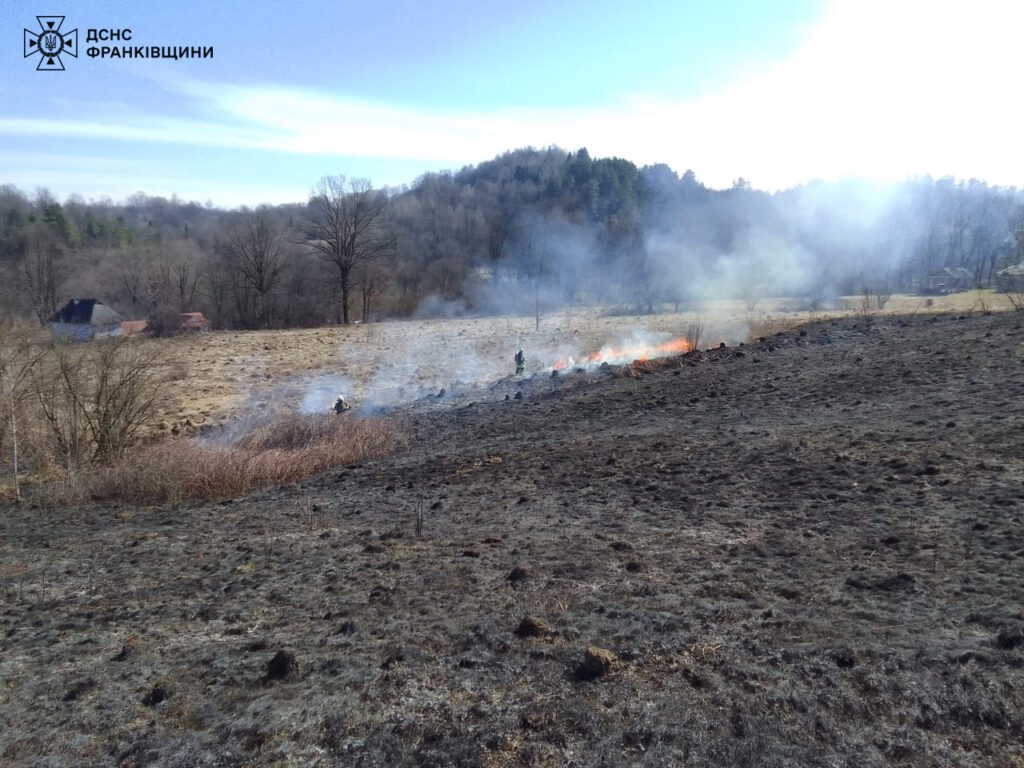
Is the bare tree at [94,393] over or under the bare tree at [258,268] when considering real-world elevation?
under

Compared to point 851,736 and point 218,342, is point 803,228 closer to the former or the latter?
point 218,342

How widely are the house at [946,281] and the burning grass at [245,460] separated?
44.5 metres

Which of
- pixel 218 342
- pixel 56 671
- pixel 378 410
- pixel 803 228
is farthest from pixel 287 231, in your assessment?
pixel 56 671

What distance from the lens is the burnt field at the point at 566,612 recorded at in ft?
11.8

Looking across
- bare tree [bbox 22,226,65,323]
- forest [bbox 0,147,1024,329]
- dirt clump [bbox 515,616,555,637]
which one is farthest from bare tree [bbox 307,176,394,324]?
dirt clump [bbox 515,616,555,637]

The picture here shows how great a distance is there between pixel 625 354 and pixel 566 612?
1809cm

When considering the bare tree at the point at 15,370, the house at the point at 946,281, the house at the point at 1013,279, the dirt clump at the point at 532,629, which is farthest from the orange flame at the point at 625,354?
the house at the point at 946,281

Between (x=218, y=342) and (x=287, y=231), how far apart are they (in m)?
29.0

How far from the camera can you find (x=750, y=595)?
5074 mm

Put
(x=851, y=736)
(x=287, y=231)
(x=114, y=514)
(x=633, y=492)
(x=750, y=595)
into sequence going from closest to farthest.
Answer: (x=851, y=736) < (x=750, y=595) < (x=633, y=492) < (x=114, y=514) < (x=287, y=231)

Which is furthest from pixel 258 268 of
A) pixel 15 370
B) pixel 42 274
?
pixel 15 370

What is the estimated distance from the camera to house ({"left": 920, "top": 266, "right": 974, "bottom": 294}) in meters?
45.4

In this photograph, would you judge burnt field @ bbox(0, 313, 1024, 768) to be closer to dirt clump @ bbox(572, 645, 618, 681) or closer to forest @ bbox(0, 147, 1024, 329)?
dirt clump @ bbox(572, 645, 618, 681)

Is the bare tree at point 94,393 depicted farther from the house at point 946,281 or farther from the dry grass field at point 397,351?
the house at point 946,281
